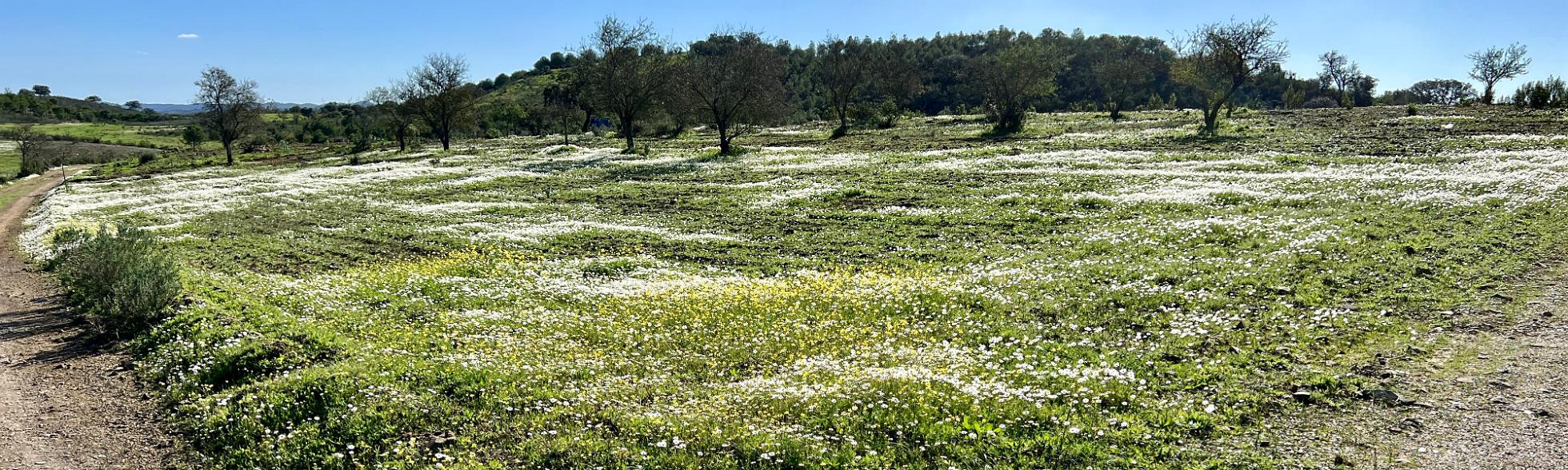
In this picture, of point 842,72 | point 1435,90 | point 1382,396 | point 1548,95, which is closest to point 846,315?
point 1382,396

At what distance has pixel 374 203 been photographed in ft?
120

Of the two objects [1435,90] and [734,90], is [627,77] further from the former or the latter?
[1435,90]

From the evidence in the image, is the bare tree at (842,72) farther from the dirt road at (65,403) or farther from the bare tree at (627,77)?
the dirt road at (65,403)

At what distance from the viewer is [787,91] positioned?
10088 cm

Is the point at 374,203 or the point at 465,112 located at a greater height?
the point at 465,112

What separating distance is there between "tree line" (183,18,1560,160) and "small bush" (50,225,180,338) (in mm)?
41216

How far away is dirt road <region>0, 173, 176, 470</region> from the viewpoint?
31.8 feet

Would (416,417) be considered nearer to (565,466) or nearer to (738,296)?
(565,466)

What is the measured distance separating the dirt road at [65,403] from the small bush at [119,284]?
49cm

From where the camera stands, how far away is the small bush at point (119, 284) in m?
14.7

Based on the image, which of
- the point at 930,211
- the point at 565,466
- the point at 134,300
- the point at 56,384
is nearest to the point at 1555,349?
the point at 565,466

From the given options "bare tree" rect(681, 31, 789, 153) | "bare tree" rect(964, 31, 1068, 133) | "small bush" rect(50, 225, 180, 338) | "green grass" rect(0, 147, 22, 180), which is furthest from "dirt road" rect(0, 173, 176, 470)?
"green grass" rect(0, 147, 22, 180)

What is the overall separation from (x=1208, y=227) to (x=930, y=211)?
9.16m

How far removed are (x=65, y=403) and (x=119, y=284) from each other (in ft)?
16.4
